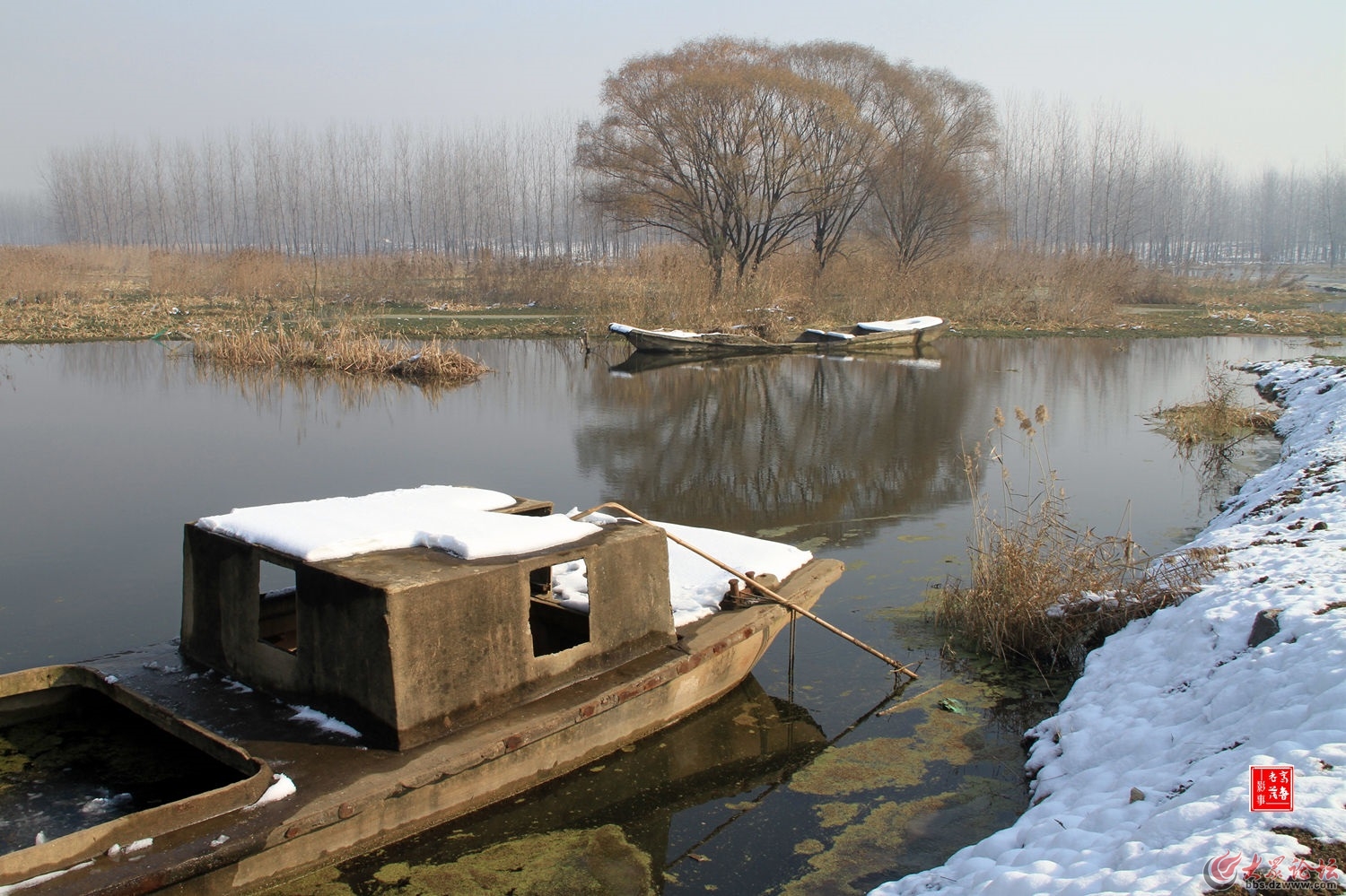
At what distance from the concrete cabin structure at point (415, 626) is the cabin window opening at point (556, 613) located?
1.3 inches

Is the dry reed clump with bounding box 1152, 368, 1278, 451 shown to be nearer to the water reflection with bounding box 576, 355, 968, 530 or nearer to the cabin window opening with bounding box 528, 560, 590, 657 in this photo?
the water reflection with bounding box 576, 355, 968, 530

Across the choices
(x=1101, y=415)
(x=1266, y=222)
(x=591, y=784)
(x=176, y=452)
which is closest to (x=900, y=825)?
(x=591, y=784)

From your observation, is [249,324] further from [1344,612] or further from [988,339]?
[1344,612]

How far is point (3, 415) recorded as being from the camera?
16.7m

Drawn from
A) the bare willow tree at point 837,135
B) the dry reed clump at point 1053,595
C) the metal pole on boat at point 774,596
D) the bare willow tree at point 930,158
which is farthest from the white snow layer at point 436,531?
the bare willow tree at point 930,158

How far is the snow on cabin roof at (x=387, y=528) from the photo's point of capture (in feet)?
16.4

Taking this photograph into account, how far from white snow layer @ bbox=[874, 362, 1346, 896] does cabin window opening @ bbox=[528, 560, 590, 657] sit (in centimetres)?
242

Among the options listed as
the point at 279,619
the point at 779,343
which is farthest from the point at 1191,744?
the point at 779,343

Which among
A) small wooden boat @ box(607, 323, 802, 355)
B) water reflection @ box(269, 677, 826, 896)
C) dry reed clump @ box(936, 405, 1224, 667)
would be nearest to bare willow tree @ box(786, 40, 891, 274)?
small wooden boat @ box(607, 323, 802, 355)

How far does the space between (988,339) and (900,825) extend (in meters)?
30.8

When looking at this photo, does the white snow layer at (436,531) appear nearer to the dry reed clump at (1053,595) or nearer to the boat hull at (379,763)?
the boat hull at (379,763)

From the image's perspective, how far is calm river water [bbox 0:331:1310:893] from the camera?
491cm

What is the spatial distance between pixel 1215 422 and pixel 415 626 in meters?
15.5

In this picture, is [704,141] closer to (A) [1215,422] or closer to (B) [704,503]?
(A) [1215,422]
